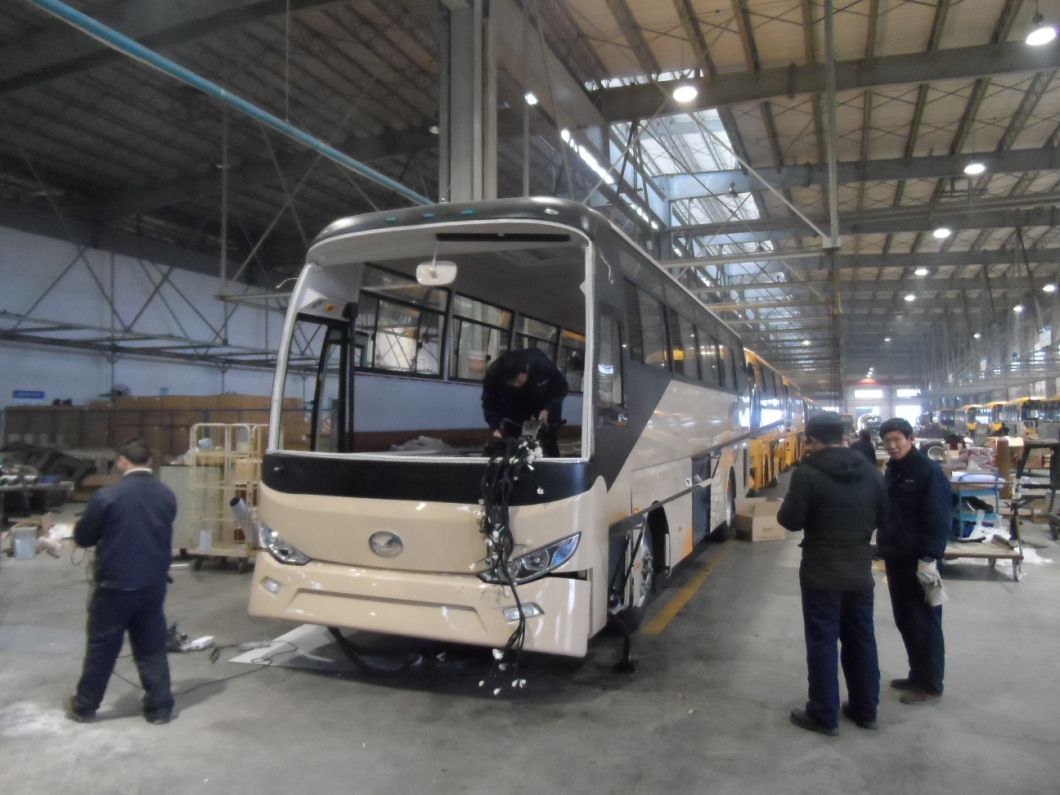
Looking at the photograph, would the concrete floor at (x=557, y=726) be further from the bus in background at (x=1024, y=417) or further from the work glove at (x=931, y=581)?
the bus in background at (x=1024, y=417)

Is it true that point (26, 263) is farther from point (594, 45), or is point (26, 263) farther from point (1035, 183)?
point (1035, 183)

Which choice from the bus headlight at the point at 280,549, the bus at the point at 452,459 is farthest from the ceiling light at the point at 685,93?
the bus headlight at the point at 280,549

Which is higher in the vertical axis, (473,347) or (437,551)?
(473,347)

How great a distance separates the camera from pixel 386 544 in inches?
177

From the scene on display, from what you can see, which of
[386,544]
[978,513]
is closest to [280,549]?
[386,544]

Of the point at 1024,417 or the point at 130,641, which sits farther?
the point at 1024,417

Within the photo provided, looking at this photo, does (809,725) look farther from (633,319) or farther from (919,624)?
(633,319)

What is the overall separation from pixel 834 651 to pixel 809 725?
474 mm

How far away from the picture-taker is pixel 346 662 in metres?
5.39

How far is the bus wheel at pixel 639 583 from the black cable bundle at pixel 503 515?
3.70 feet

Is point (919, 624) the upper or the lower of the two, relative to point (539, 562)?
lower

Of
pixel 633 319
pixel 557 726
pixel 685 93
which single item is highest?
pixel 685 93

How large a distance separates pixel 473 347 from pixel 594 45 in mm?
7276

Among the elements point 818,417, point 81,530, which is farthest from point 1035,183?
point 81,530
